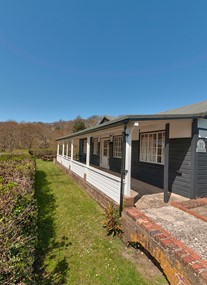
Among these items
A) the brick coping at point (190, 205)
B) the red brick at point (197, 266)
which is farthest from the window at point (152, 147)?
the red brick at point (197, 266)

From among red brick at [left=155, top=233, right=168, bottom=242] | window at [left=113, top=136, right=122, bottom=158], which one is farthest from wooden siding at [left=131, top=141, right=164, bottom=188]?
red brick at [left=155, top=233, right=168, bottom=242]

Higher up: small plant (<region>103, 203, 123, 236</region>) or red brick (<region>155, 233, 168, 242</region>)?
red brick (<region>155, 233, 168, 242</region>)

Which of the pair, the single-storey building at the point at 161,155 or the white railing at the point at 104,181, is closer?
the single-storey building at the point at 161,155

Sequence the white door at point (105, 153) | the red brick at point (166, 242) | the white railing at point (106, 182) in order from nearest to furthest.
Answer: the red brick at point (166, 242), the white railing at point (106, 182), the white door at point (105, 153)

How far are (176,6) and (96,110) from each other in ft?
110

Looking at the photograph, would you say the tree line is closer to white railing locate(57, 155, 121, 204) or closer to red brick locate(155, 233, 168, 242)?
white railing locate(57, 155, 121, 204)

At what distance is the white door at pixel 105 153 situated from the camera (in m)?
12.5

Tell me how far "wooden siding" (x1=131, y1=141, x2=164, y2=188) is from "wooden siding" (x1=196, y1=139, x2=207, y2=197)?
4.83 feet

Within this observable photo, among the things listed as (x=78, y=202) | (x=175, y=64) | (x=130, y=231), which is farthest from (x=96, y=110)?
(x=130, y=231)

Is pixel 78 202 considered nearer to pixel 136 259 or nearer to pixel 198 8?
pixel 136 259

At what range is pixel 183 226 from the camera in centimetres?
361

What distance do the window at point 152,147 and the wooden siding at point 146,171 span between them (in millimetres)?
259

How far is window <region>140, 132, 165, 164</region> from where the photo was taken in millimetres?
6828

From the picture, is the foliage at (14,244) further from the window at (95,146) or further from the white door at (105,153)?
the window at (95,146)
